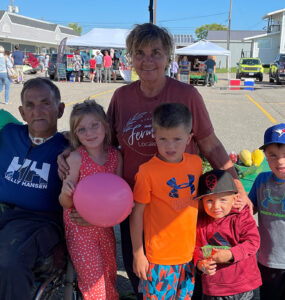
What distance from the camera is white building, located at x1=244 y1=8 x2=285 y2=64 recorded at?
49.0m

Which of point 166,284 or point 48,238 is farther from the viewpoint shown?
point 48,238

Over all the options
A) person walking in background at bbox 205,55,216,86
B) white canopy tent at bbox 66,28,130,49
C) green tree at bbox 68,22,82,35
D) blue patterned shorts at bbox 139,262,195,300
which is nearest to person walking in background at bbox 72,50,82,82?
white canopy tent at bbox 66,28,130,49

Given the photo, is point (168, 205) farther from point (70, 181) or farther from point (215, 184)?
point (70, 181)

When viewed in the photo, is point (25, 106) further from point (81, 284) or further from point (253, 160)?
point (253, 160)

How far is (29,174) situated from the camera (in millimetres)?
2381

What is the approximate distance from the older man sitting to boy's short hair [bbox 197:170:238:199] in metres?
1.00

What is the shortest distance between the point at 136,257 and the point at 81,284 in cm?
44

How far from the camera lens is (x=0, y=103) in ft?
41.1

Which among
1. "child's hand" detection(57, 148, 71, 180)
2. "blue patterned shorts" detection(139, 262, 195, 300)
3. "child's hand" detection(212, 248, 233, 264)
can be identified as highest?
"child's hand" detection(57, 148, 71, 180)

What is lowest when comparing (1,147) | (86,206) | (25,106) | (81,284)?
(81,284)

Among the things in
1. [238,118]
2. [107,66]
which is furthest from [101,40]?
[238,118]

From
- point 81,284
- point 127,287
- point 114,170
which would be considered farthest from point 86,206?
point 127,287

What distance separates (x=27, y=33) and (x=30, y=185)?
63601mm

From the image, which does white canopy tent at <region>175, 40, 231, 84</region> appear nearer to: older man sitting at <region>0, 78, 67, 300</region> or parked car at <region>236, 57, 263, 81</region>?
parked car at <region>236, 57, 263, 81</region>
